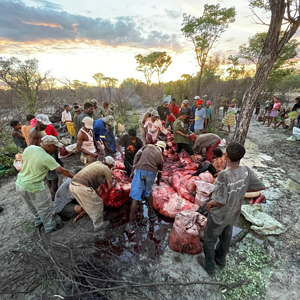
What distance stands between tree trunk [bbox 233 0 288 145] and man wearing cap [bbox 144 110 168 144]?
2049 millimetres

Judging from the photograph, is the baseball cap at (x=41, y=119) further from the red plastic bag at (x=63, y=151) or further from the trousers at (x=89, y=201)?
the red plastic bag at (x=63, y=151)

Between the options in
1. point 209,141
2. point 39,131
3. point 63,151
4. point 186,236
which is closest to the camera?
point 186,236

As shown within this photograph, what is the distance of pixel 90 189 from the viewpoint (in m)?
2.38

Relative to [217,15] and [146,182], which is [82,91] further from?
[146,182]

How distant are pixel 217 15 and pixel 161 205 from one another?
14128mm

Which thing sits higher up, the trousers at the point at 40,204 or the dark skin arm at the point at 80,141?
the dark skin arm at the point at 80,141

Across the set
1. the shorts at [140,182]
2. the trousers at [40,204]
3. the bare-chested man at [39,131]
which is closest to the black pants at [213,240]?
the shorts at [140,182]

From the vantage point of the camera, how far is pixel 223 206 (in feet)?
5.57

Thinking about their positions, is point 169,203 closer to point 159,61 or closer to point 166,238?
point 166,238

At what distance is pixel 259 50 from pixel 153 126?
16153 millimetres

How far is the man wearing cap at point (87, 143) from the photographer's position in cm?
317

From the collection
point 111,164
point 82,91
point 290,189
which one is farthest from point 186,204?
point 82,91

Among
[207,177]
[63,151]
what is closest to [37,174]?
[207,177]

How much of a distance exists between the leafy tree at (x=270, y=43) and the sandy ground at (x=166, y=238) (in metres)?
1.62
